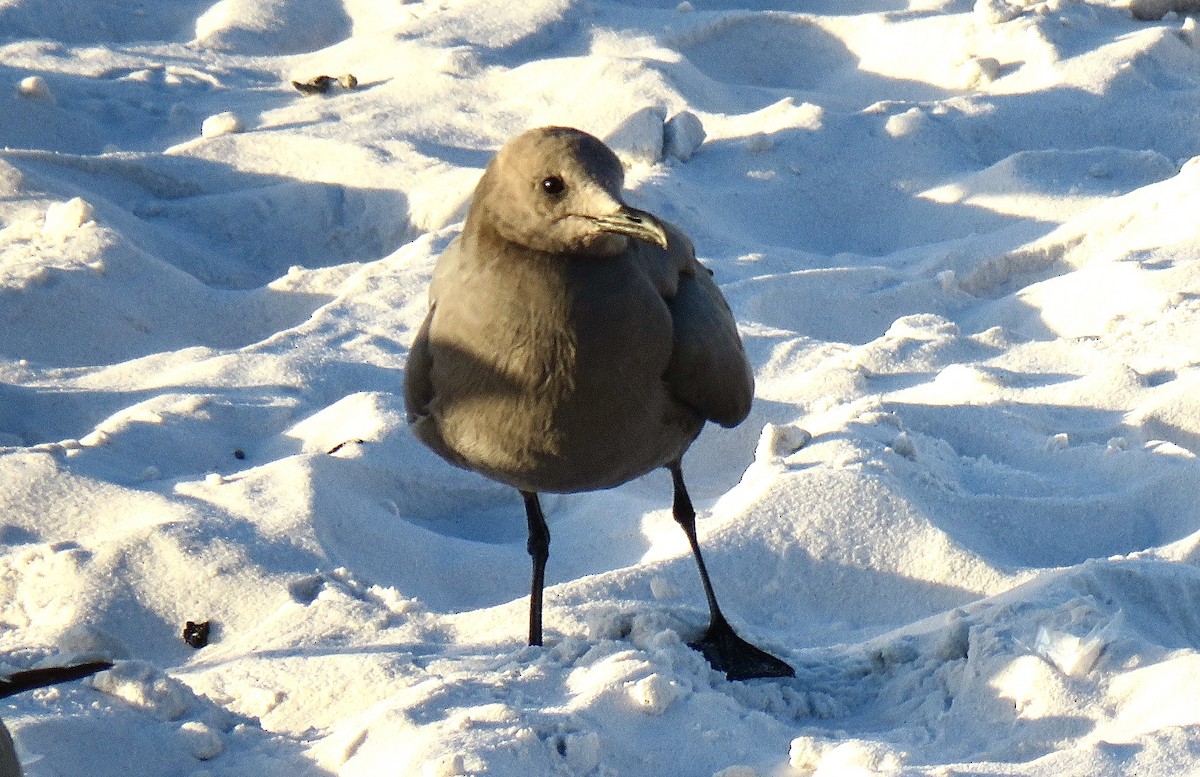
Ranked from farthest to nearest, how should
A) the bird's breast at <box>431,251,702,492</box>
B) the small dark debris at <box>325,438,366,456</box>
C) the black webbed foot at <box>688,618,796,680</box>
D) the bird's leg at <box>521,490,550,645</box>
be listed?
the small dark debris at <box>325,438,366,456</box> < the bird's leg at <box>521,490,550,645</box> < the black webbed foot at <box>688,618,796,680</box> < the bird's breast at <box>431,251,702,492</box>

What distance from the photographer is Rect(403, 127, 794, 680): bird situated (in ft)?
10.1

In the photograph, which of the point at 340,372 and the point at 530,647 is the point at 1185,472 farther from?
the point at 340,372

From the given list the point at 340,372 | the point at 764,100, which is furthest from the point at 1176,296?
the point at 340,372

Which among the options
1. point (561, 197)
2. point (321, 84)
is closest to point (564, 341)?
point (561, 197)

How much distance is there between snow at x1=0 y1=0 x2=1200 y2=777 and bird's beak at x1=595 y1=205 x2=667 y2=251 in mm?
919

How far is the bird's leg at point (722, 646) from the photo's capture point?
11.2ft

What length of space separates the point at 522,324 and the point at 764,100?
13.5 ft

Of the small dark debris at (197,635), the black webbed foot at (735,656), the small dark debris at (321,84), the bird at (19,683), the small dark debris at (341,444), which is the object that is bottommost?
the small dark debris at (197,635)

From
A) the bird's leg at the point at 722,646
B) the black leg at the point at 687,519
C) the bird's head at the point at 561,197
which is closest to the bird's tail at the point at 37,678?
the bird's head at the point at 561,197

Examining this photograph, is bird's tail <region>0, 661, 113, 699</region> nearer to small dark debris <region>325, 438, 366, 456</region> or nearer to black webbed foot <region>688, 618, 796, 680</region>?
black webbed foot <region>688, 618, 796, 680</region>

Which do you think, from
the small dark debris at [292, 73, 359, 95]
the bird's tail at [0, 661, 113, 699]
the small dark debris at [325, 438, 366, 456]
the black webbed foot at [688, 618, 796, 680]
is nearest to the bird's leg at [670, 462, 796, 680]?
the black webbed foot at [688, 618, 796, 680]

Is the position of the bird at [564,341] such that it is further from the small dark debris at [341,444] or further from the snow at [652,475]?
the small dark debris at [341,444]

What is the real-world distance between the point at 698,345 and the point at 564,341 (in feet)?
1.37

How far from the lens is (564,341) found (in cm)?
314
